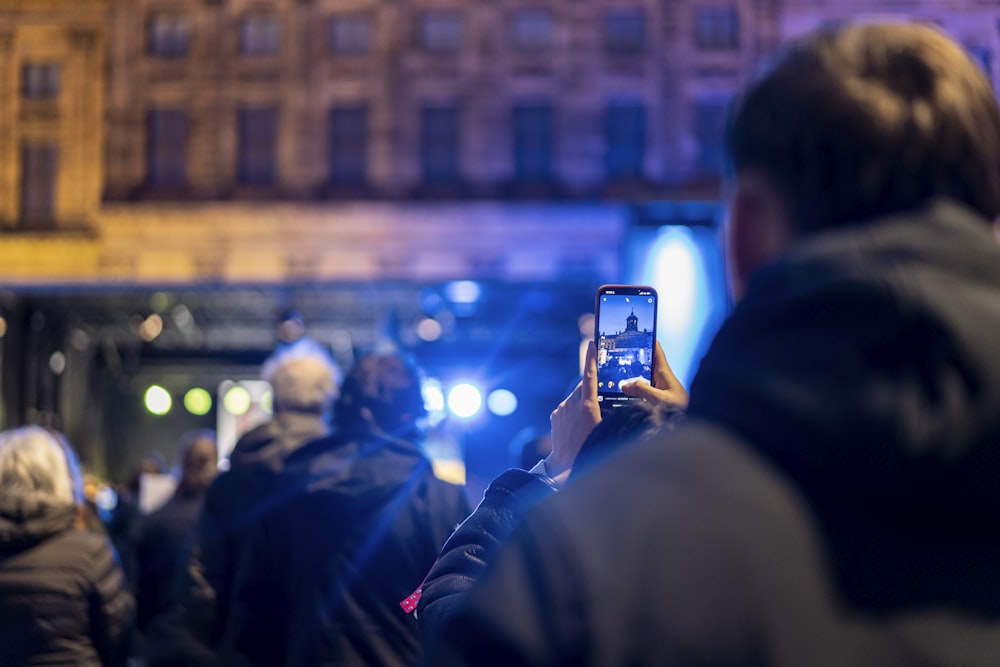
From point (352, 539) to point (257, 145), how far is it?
31445mm

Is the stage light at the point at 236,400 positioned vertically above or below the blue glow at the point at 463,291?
below

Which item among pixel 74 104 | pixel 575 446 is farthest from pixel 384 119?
pixel 575 446

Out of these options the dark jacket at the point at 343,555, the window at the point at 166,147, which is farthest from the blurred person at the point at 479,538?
the window at the point at 166,147

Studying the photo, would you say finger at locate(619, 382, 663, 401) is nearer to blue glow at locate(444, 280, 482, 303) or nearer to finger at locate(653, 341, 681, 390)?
finger at locate(653, 341, 681, 390)

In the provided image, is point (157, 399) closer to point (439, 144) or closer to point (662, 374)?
point (439, 144)

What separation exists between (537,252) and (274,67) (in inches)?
390

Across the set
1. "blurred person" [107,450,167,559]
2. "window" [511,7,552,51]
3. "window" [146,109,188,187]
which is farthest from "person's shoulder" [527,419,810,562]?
"window" [146,109,188,187]

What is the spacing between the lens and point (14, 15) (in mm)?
36031

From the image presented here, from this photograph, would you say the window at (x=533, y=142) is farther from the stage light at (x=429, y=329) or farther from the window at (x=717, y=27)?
the stage light at (x=429, y=329)

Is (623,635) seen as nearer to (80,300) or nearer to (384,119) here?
(80,300)

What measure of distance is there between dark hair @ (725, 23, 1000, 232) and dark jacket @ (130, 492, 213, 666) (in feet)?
20.7

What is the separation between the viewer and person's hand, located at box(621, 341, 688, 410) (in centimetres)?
176

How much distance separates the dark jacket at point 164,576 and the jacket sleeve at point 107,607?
2451 millimetres

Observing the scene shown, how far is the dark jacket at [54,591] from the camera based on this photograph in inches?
165
